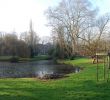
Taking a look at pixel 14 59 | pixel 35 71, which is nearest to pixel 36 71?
pixel 35 71

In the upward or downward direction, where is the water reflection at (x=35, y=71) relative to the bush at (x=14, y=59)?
downward

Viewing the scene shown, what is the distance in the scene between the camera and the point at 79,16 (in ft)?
200

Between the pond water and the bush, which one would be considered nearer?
the pond water

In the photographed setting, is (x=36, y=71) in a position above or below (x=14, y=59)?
below

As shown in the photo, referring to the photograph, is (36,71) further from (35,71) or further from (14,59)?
(14,59)

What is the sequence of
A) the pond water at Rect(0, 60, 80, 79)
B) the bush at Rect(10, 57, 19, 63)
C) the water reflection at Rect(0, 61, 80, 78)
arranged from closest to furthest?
the pond water at Rect(0, 60, 80, 79)
the water reflection at Rect(0, 61, 80, 78)
the bush at Rect(10, 57, 19, 63)

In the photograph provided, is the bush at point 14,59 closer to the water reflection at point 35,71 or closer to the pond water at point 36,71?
the pond water at point 36,71

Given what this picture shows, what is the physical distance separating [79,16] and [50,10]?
20.6ft

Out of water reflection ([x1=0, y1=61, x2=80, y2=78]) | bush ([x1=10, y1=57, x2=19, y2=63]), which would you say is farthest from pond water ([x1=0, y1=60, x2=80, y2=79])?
bush ([x1=10, y1=57, x2=19, y2=63])

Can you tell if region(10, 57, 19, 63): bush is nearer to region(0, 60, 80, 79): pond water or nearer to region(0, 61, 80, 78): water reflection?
region(0, 60, 80, 79): pond water

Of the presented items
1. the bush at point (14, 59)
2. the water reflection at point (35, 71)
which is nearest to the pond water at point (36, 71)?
the water reflection at point (35, 71)

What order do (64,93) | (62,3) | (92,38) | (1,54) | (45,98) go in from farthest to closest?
1. (1,54)
2. (92,38)
3. (62,3)
4. (64,93)
5. (45,98)

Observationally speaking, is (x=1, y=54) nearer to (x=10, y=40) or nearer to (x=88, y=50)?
(x=10, y=40)

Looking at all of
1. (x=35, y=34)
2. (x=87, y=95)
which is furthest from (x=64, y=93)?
(x=35, y=34)
